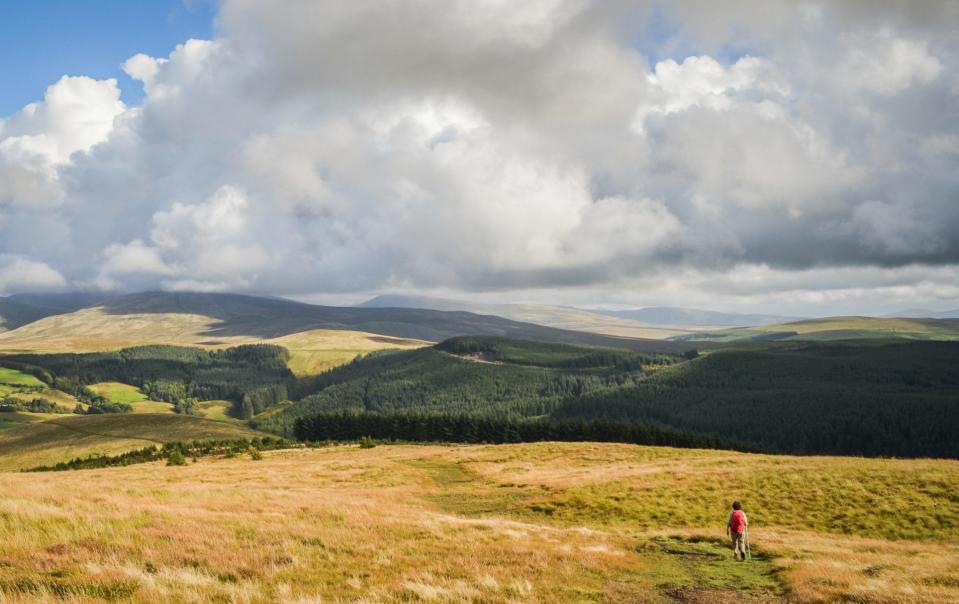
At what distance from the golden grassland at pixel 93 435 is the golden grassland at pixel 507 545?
13203cm

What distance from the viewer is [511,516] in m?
39.8

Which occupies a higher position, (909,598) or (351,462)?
(909,598)

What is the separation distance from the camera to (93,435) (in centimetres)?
16062

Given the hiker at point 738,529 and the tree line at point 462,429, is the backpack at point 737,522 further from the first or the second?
the tree line at point 462,429

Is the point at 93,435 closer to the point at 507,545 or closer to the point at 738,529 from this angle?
the point at 507,545

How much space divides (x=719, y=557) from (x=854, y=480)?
32123 mm

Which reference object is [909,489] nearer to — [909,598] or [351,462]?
[909,598]

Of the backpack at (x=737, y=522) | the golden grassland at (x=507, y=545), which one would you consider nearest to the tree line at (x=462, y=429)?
the golden grassland at (x=507, y=545)

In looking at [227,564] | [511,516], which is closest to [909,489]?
[511,516]

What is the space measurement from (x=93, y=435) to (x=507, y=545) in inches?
7359

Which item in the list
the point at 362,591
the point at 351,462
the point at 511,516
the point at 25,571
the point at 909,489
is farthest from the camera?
the point at 351,462

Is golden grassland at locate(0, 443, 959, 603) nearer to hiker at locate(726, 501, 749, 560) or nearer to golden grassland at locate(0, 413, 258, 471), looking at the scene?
hiker at locate(726, 501, 749, 560)

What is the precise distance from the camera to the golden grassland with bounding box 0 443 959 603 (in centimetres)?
1365

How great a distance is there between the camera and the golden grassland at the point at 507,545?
44.8 ft
